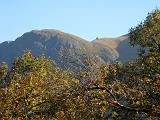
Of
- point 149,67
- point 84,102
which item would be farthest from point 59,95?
point 149,67

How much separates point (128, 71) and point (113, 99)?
24068mm

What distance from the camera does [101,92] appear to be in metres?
21.1

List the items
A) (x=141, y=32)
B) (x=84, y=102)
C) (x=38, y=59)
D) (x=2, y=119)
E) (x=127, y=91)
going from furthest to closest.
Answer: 1. (x=38, y=59)
2. (x=141, y=32)
3. (x=2, y=119)
4. (x=127, y=91)
5. (x=84, y=102)

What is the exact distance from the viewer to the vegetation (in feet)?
67.6

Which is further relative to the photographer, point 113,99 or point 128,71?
point 128,71

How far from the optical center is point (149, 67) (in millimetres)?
40781

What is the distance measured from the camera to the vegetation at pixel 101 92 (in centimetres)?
2059

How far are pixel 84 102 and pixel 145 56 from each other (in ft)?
74.7

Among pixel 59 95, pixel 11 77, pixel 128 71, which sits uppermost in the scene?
pixel 59 95

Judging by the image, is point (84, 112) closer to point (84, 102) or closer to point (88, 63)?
point (84, 102)

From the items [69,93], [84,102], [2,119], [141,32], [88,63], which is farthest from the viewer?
[141,32]

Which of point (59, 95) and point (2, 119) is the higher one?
point (59, 95)

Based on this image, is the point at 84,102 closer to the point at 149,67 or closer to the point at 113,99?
the point at 113,99

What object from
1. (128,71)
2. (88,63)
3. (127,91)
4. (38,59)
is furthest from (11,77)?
(127,91)
